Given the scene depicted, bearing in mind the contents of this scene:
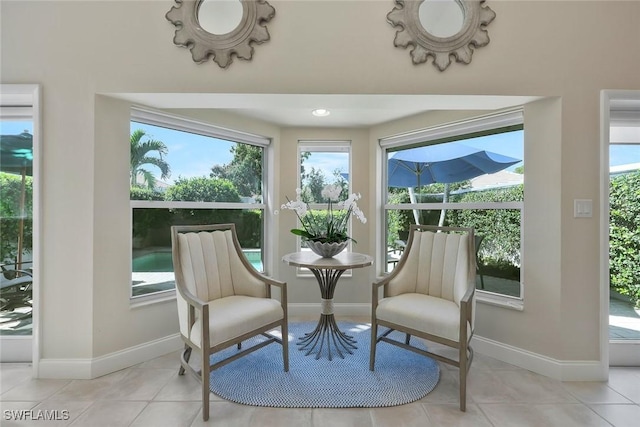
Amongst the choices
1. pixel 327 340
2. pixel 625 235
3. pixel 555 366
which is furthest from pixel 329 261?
pixel 625 235

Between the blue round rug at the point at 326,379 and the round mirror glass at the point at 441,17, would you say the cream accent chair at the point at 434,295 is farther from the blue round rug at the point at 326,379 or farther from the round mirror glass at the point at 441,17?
the round mirror glass at the point at 441,17

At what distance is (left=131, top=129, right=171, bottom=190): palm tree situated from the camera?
2438 millimetres

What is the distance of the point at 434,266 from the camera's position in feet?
7.67

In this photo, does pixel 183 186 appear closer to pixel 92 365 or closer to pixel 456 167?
pixel 92 365

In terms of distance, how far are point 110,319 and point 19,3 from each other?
90.2 inches

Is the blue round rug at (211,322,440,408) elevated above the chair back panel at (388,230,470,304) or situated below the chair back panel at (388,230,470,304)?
below

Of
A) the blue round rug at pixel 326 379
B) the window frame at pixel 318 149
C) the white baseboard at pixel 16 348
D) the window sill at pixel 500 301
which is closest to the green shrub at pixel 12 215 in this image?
Answer: the white baseboard at pixel 16 348

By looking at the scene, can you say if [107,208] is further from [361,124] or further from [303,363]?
[361,124]

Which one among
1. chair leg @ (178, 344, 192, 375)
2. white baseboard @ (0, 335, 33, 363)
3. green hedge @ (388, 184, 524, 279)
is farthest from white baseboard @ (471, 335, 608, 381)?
white baseboard @ (0, 335, 33, 363)

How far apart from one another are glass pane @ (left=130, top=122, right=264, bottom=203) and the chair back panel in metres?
1.77

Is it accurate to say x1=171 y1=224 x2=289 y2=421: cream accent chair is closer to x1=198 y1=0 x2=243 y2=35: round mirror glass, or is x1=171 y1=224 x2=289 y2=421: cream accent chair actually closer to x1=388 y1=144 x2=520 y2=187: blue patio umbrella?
x1=198 y1=0 x2=243 y2=35: round mirror glass

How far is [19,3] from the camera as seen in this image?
2018mm

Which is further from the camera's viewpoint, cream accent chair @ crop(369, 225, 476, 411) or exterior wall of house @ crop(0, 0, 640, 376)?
exterior wall of house @ crop(0, 0, 640, 376)

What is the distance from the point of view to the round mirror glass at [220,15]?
6.79ft
